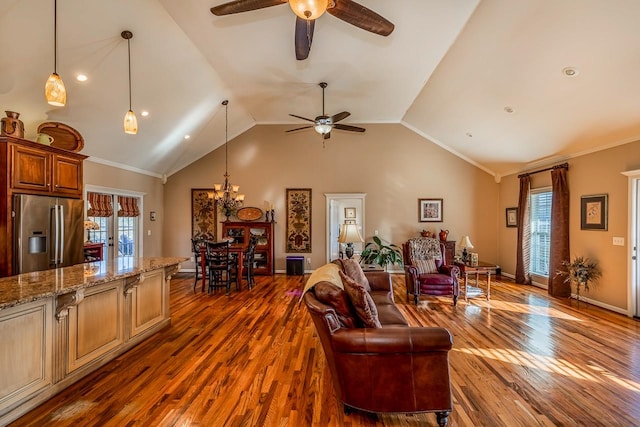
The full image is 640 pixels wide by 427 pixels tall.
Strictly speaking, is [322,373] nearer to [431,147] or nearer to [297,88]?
[297,88]

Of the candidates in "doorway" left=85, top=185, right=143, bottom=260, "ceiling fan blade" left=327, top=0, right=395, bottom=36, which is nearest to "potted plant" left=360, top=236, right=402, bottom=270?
"ceiling fan blade" left=327, top=0, right=395, bottom=36

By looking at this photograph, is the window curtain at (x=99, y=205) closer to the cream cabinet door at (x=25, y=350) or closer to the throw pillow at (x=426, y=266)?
the cream cabinet door at (x=25, y=350)

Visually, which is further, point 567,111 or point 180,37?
point 567,111

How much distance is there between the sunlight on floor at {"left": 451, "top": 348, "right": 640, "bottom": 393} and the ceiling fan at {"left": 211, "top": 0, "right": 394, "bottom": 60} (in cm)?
332

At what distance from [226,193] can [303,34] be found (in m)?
4.41

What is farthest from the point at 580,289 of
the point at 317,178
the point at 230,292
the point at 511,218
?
the point at 230,292

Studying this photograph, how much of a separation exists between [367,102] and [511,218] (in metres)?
4.33

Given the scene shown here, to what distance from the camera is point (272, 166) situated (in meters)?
7.92

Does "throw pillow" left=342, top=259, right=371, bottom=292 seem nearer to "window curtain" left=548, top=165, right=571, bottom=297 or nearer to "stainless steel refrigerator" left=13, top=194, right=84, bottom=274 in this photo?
"stainless steel refrigerator" left=13, top=194, right=84, bottom=274

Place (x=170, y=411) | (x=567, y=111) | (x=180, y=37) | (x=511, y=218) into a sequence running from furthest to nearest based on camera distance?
1. (x=511, y=218)
2. (x=567, y=111)
3. (x=180, y=37)
4. (x=170, y=411)

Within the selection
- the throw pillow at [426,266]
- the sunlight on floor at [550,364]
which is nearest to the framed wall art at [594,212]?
the throw pillow at [426,266]

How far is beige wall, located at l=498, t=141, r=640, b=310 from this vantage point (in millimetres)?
4496

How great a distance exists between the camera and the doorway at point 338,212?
7.81 metres

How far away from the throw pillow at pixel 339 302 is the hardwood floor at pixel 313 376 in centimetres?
66
